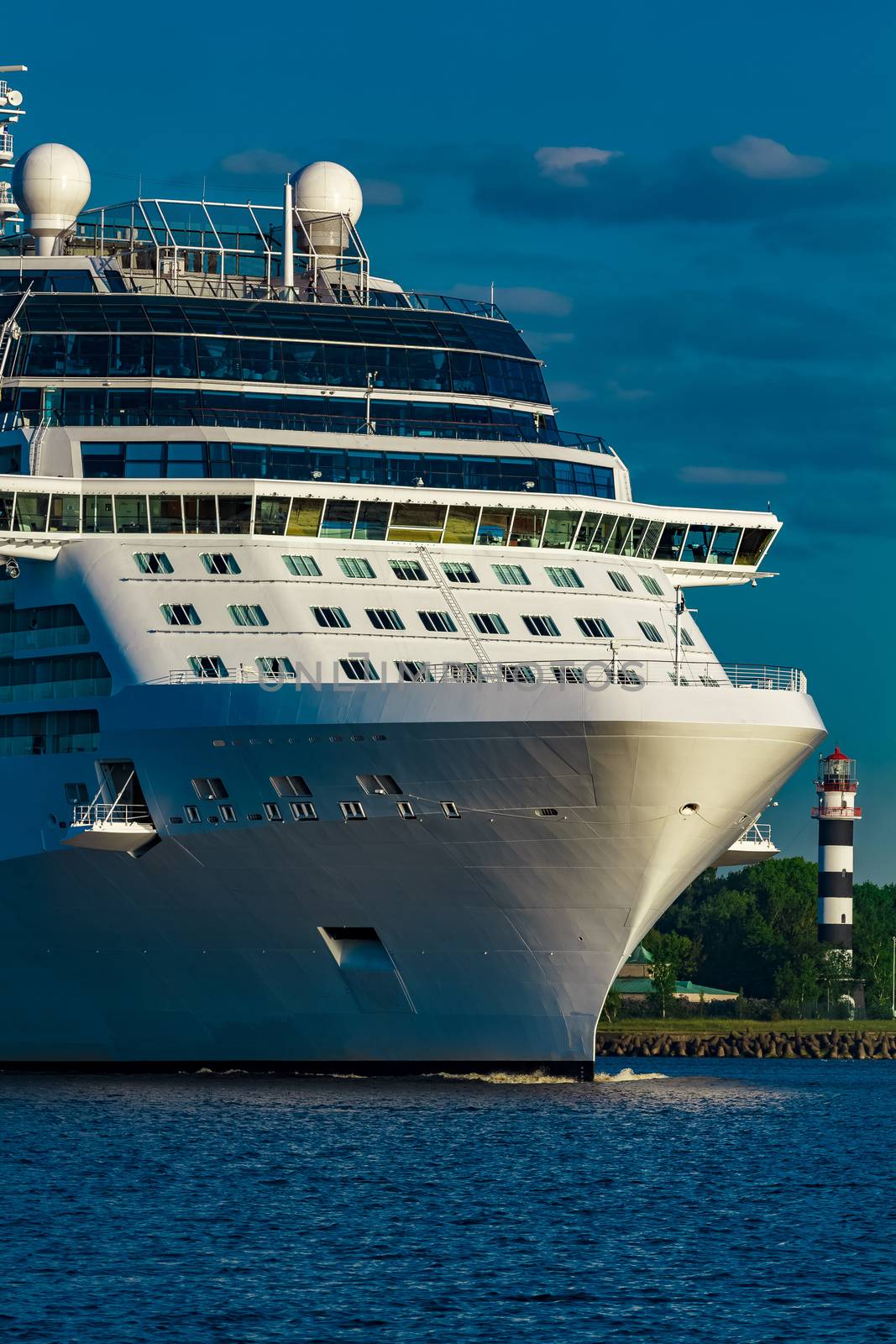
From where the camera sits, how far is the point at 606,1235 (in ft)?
109

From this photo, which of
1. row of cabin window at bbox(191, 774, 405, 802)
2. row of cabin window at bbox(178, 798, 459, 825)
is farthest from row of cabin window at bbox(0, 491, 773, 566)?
row of cabin window at bbox(178, 798, 459, 825)

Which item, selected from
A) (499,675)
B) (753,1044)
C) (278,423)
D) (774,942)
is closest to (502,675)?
(499,675)

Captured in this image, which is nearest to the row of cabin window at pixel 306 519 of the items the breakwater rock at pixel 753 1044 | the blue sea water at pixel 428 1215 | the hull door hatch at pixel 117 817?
the hull door hatch at pixel 117 817

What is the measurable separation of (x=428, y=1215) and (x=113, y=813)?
44.4ft

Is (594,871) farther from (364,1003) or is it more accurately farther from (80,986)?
(80,986)

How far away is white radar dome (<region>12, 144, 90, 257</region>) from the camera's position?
57.3m

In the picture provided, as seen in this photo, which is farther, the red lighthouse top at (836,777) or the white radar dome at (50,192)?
the red lighthouse top at (836,777)

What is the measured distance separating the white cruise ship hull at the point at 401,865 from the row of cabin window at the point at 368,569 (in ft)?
9.48

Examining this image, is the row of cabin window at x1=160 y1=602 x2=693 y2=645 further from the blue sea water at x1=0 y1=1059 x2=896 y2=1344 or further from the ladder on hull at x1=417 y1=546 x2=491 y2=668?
the blue sea water at x1=0 y1=1059 x2=896 y2=1344

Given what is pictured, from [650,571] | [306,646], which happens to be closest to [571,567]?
[650,571]

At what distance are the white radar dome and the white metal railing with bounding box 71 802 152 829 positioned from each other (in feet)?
54.0

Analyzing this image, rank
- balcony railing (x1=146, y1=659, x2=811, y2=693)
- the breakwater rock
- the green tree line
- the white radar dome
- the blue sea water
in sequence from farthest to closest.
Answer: the green tree line < the breakwater rock < the white radar dome < balcony railing (x1=146, y1=659, x2=811, y2=693) < the blue sea water

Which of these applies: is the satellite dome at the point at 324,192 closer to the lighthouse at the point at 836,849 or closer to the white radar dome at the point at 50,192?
the white radar dome at the point at 50,192

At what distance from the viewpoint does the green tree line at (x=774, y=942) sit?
10812 cm
